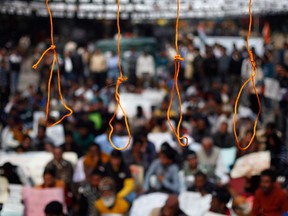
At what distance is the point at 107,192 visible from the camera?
7.97m

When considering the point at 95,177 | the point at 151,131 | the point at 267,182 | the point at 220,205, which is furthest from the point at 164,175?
the point at 151,131

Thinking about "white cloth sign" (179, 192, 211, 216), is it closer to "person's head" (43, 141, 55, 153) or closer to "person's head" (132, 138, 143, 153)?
"person's head" (132, 138, 143, 153)

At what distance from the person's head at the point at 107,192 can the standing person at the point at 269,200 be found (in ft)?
5.48

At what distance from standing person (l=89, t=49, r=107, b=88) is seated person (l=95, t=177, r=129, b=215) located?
1113 centimetres

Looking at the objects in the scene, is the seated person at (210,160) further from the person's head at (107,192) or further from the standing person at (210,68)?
the standing person at (210,68)

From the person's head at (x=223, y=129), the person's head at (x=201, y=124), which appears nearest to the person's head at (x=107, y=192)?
the person's head at (x=223, y=129)

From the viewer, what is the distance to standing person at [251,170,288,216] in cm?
725

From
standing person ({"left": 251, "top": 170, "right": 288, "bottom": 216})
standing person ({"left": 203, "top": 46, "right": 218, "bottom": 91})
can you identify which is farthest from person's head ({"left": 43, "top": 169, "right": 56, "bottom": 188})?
standing person ({"left": 203, "top": 46, "right": 218, "bottom": 91})

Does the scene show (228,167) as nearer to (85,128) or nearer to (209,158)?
(209,158)

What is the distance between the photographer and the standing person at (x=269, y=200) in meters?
7.25

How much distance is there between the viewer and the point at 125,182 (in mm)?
8984

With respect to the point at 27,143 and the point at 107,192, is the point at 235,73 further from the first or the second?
the point at 107,192

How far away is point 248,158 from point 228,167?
4.33ft

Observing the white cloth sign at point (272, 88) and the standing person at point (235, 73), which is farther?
the standing person at point (235, 73)
